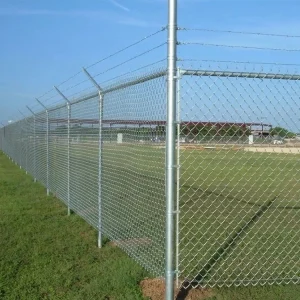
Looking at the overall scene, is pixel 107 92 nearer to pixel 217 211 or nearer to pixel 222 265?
pixel 222 265

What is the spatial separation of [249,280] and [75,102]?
4.49 m

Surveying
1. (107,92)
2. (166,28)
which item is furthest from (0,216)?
(166,28)

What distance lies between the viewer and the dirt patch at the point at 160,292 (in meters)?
4.70

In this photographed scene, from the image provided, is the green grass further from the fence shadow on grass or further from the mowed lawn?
the fence shadow on grass

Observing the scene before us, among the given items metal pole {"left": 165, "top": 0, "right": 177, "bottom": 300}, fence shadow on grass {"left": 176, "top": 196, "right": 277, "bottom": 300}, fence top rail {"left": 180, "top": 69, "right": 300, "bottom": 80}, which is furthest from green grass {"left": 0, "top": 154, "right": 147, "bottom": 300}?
fence top rail {"left": 180, "top": 69, "right": 300, "bottom": 80}

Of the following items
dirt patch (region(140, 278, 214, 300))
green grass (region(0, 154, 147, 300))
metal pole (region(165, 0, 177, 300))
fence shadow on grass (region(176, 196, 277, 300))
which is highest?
metal pole (region(165, 0, 177, 300))

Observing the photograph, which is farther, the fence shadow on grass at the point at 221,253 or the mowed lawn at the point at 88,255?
the mowed lawn at the point at 88,255

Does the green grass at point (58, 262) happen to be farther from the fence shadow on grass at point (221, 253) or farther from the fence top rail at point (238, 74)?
the fence top rail at point (238, 74)

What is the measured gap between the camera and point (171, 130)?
410 cm

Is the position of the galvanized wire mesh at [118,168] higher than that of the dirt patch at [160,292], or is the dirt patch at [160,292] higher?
the galvanized wire mesh at [118,168]

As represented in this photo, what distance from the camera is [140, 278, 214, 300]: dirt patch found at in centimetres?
470

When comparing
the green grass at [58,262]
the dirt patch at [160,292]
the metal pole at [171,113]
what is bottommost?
the green grass at [58,262]

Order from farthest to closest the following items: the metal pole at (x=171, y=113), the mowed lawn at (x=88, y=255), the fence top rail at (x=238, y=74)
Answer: the mowed lawn at (x=88, y=255)
the fence top rail at (x=238, y=74)
the metal pole at (x=171, y=113)

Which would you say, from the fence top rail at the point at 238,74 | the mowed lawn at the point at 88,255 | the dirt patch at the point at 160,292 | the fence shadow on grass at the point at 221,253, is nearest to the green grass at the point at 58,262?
the mowed lawn at the point at 88,255
